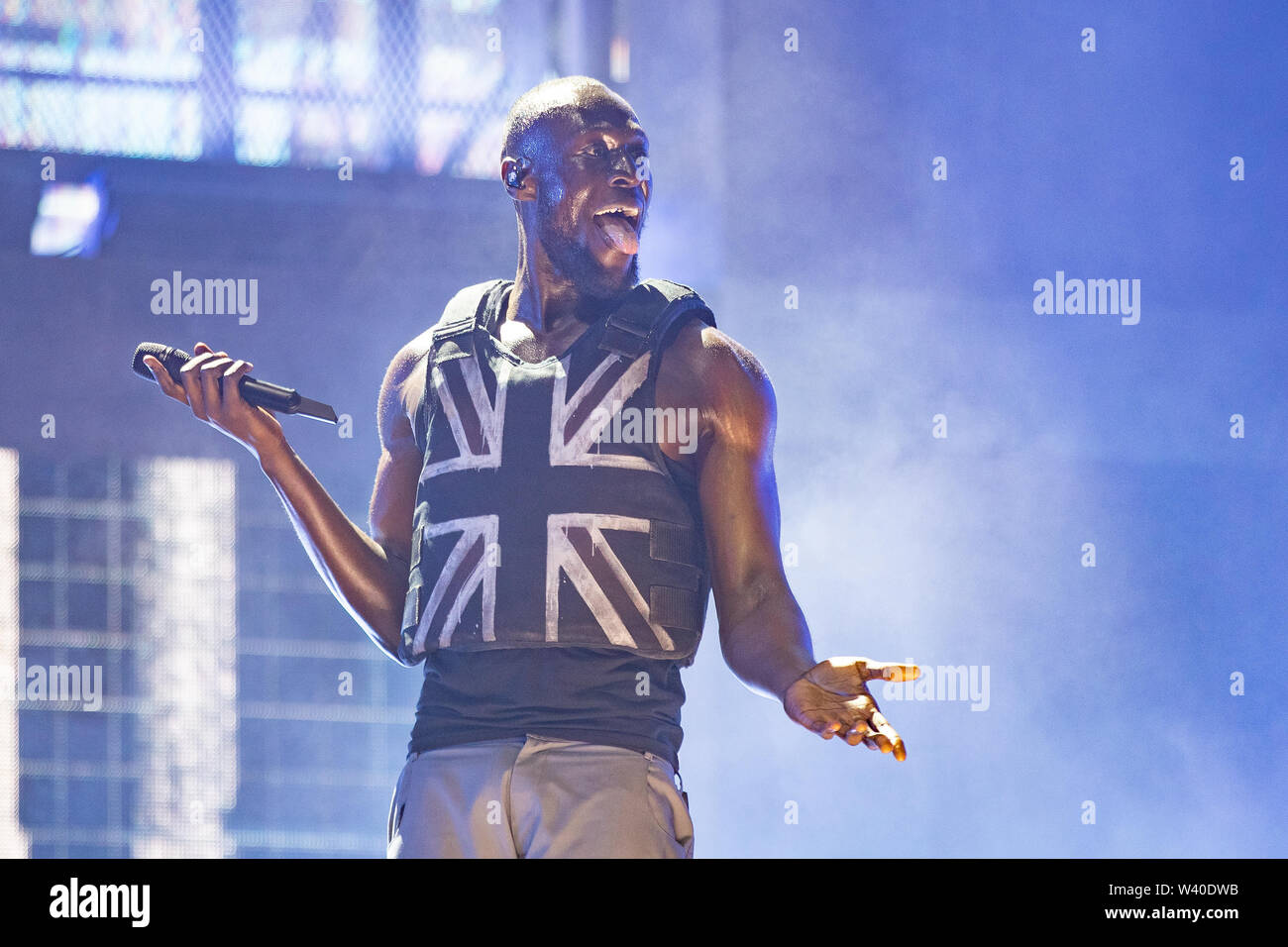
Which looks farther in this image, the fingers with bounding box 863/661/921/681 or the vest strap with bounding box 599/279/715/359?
the vest strap with bounding box 599/279/715/359

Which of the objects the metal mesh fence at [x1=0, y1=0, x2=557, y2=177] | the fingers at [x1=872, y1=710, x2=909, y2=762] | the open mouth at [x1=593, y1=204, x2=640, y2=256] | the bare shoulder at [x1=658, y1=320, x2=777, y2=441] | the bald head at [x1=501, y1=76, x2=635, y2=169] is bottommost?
the fingers at [x1=872, y1=710, x2=909, y2=762]

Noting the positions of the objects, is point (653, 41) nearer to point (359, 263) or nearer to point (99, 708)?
point (359, 263)

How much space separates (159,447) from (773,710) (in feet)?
6.81

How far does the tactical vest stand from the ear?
281mm

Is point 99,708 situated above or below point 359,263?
below

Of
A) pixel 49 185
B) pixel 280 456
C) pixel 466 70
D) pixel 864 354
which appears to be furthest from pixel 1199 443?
pixel 49 185

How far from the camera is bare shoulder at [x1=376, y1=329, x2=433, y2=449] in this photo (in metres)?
2.56

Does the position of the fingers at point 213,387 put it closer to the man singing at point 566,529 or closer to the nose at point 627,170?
the man singing at point 566,529

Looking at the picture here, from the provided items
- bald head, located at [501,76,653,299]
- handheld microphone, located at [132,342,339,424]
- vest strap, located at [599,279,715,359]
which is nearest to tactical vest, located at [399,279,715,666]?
vest strap, located at [599,279,715,359]

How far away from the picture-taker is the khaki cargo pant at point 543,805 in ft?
6.91

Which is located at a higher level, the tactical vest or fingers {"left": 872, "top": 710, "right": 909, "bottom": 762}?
the tactical vest

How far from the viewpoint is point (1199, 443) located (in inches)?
187

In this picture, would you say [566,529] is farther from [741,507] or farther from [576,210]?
[576,210]

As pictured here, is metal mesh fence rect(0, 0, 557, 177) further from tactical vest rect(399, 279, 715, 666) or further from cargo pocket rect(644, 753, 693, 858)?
cargo pocket rect(644, 753, 693, 858)
